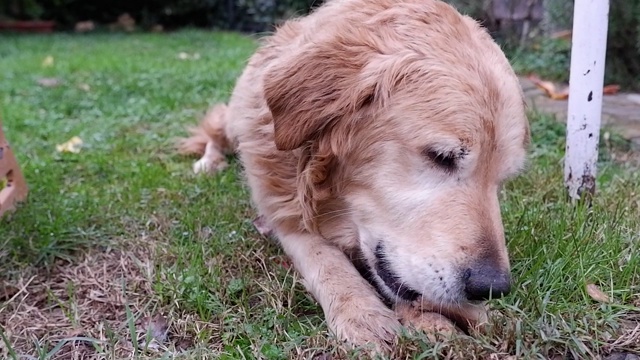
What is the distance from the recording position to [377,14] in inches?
93.2

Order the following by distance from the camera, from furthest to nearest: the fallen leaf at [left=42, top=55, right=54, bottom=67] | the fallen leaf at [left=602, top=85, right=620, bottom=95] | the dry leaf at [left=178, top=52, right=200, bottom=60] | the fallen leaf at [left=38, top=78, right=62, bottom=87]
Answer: the dry leaf at [left=178, top=52, right=200, bottom=60]
the fallen leaf at [left=42, top=55, right=54, bottom=67]
the fallen leaf at [left=38, top=78, right=62, bottom=87]
the fallen leaf at [left=602, top=85, right=620, bottom=95]

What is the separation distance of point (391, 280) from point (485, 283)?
0.35 meters

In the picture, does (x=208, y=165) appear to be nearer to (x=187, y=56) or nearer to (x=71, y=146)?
(x=71, y=146)

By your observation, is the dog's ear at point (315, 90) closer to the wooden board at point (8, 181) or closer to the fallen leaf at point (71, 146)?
the wooden board at point (8, 181)

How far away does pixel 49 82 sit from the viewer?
701 centimetres

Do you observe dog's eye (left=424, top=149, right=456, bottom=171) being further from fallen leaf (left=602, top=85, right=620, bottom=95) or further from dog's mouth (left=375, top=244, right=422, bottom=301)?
fallen leaf (left=602, top=85, right=620, bottom=95)

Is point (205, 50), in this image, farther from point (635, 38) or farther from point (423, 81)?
point (423, 81)

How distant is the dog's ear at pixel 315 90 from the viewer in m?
2.12

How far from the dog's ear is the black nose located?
2.15 ft

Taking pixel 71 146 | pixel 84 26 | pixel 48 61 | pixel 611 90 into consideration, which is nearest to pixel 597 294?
pixel 71 146

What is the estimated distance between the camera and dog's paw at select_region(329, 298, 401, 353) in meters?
1.85

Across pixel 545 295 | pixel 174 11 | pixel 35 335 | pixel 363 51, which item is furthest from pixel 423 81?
pixel 174 11

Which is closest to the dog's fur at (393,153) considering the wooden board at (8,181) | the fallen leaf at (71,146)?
the wooden board at (8,181)

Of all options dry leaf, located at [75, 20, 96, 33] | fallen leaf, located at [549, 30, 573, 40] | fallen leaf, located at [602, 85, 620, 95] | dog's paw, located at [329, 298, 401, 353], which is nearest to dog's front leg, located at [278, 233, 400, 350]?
dog's paw, located at [329, 298, 401, 353]
